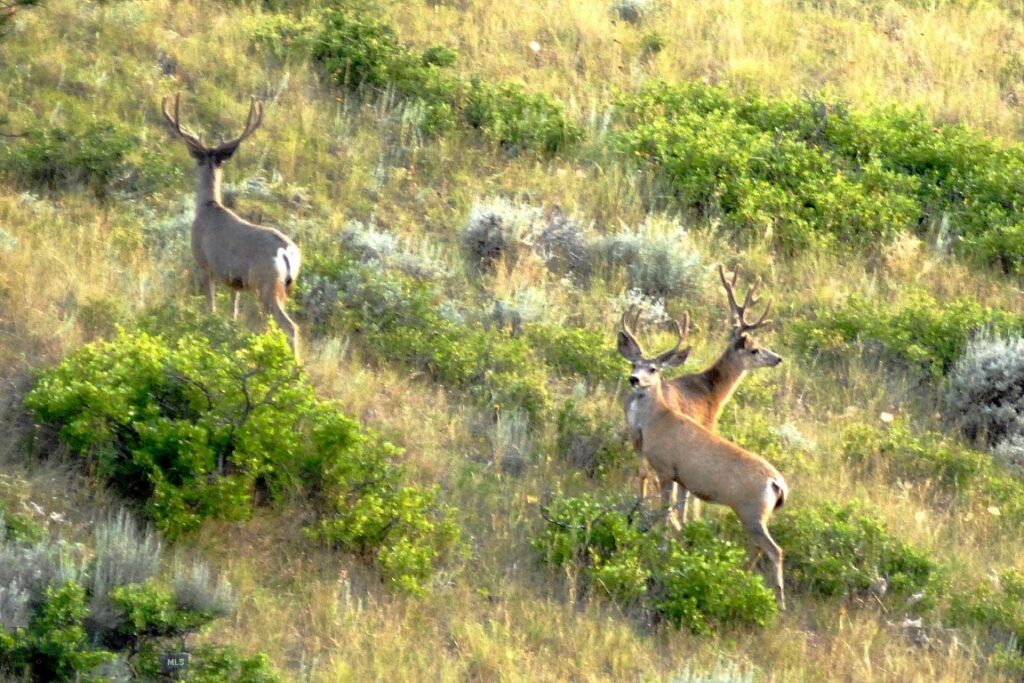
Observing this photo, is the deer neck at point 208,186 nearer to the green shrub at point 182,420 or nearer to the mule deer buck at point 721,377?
the green shrub at point 182,420

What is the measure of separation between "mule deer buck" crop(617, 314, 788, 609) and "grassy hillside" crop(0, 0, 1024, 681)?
0.39 meters

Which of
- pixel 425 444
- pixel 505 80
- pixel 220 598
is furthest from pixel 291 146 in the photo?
pixel 220 598

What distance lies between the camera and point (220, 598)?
330 inches

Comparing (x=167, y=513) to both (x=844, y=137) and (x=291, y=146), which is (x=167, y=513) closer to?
(x=291, y=146)

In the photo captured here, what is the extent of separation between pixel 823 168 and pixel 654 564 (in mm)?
7783

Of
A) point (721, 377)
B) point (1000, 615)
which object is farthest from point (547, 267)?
point (1000, 615)

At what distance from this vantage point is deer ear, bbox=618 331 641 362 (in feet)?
37.2

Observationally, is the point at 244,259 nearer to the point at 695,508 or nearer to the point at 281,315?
the point at 281,315

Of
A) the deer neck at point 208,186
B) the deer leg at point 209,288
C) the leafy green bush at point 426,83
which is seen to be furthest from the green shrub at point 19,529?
the leafy green bush at point 426,83

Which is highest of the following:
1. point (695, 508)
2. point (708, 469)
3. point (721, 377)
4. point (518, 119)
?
point (518, 119)

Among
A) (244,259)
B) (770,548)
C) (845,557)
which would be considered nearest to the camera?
(770,548)

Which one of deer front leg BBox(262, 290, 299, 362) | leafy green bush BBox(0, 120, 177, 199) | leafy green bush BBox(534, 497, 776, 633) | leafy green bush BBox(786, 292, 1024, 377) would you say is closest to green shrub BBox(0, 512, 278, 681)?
leafy green bush BBox(534, 497, 776, 633)

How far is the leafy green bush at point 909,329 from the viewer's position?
46.0ft

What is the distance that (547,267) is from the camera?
14516mm
